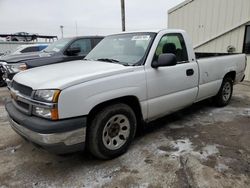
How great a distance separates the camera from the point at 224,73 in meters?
5.00

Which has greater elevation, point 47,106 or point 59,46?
point 59,46

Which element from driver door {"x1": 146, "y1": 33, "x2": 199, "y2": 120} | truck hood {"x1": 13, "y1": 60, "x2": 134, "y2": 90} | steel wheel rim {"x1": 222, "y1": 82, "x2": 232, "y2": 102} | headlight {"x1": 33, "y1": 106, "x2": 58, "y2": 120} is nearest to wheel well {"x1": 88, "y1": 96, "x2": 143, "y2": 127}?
driver door {"x1": 146, "y1": 33, "x2": 199, "y2": 120}

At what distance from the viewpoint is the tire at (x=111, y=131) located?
2.81 metres

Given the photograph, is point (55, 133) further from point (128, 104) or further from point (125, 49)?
point (125, 49)

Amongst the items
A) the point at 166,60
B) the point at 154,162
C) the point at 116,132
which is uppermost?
the point at 166,60

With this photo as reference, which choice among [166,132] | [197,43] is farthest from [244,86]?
[166,132]

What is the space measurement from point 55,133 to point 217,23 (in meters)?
8.81

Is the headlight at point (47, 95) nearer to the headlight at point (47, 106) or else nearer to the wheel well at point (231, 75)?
the headlight at point (47, 106)

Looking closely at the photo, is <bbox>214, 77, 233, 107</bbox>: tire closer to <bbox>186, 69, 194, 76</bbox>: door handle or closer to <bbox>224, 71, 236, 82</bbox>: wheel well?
<bbox>224, 71, 236, 82</bbox>: wheel well

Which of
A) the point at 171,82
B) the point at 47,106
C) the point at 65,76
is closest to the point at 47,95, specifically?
the point at 47,106

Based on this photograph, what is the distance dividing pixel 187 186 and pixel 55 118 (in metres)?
1.63

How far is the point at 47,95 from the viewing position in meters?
2.47

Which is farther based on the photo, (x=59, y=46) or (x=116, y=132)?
(x=59, y=46)

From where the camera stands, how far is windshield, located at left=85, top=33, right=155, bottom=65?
3.39 m
